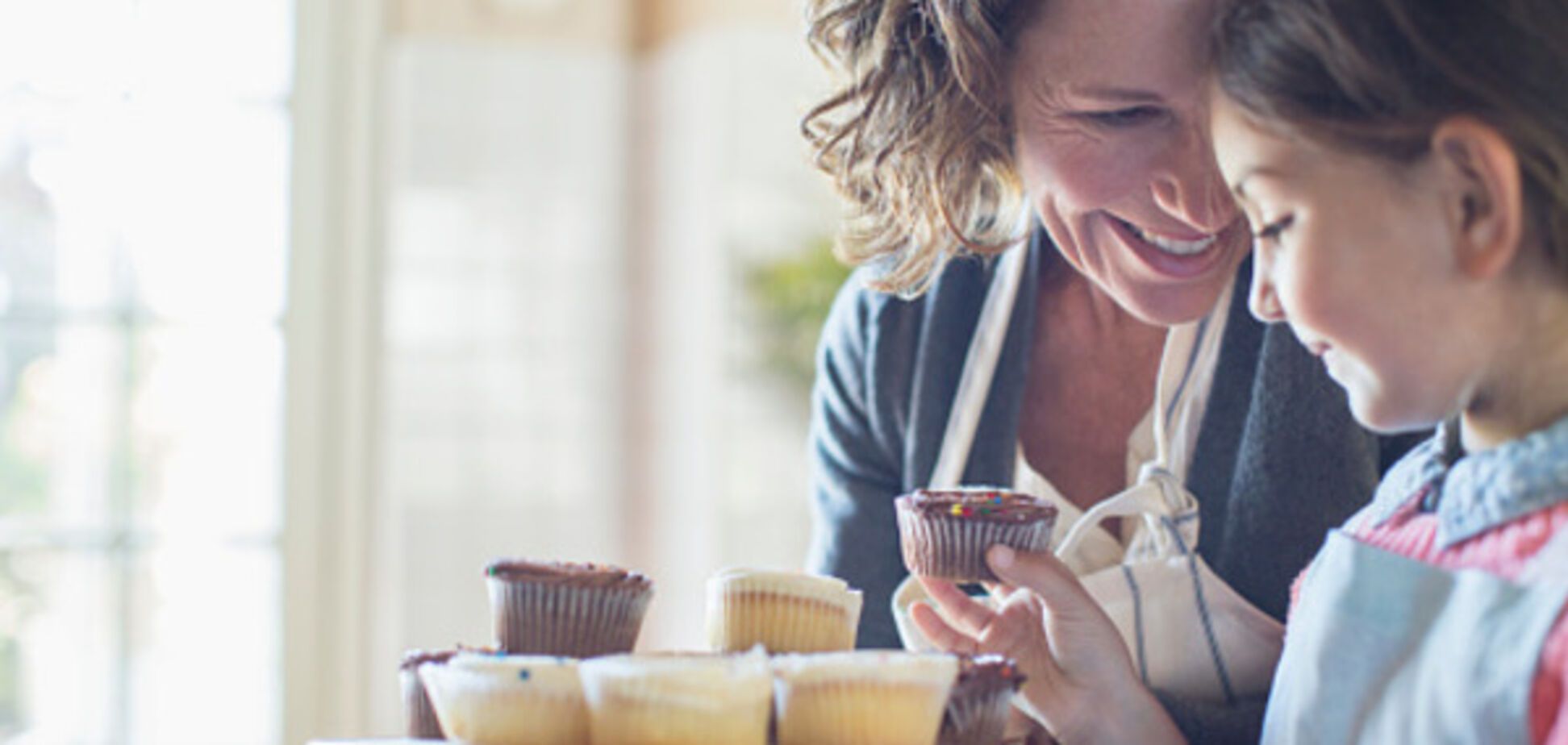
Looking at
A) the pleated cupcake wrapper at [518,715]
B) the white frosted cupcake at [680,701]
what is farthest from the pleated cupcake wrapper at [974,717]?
the pleated cupcake wrapper at [518,715]

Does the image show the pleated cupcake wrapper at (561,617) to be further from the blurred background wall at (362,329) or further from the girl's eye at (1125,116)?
the blurred background wall at (362,329)

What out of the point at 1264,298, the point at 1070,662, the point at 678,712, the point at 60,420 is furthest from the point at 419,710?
the point at 60,420

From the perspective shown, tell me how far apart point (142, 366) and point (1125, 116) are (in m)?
2.88

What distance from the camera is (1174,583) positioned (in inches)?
53.8

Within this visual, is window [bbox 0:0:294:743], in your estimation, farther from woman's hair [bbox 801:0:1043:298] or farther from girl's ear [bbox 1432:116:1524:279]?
girl's ear [bbox 1432:116:1524:279]

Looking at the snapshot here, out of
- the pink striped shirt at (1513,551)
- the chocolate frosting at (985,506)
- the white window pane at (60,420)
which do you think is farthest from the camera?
the white window pane at (60,420)

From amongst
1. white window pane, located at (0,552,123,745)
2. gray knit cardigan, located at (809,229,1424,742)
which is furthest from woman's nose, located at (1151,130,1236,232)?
white window pane, located at (0,552,123,745)

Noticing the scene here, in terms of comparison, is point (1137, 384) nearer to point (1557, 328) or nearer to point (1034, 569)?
point (1034, 569)

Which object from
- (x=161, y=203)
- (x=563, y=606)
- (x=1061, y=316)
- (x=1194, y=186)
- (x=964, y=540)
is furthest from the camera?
(x=161, y=203)

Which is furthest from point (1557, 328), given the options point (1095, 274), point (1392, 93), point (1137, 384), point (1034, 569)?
point (1137, 384)

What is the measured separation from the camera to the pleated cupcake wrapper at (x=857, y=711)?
37.5 inches

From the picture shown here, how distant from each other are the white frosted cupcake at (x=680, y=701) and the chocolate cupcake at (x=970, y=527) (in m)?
0.28

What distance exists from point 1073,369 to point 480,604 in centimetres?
255

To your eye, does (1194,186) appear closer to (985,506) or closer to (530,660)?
(985,506)
